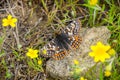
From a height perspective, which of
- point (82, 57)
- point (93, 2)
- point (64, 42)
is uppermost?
point (93, 2)

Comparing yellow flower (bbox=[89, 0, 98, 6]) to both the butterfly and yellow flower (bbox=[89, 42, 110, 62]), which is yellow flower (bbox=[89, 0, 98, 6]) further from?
yellow flower (bbox=[89, 42, 110, 62])

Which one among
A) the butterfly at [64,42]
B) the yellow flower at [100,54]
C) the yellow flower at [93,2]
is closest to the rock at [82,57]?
the butterfly at [64,42]

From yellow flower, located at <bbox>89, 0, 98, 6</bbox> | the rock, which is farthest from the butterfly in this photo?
yellow flower, located at <bbox>89, 0, 98, 6</bbox>

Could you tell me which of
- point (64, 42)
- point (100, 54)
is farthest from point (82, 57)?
point (100, 54)

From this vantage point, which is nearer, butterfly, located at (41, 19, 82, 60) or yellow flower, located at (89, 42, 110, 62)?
yellow flower, located at (89, 42, 110, 62)

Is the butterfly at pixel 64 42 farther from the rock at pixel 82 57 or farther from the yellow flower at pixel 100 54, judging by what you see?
the yellow flower at pixel 100 54

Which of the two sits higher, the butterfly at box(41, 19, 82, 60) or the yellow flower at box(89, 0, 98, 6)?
the yellow flower at box(89, 0, 98, 6)

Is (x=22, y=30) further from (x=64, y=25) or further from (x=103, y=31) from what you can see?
(x=103, y=31)

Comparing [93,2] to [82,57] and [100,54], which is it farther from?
[100,54]
